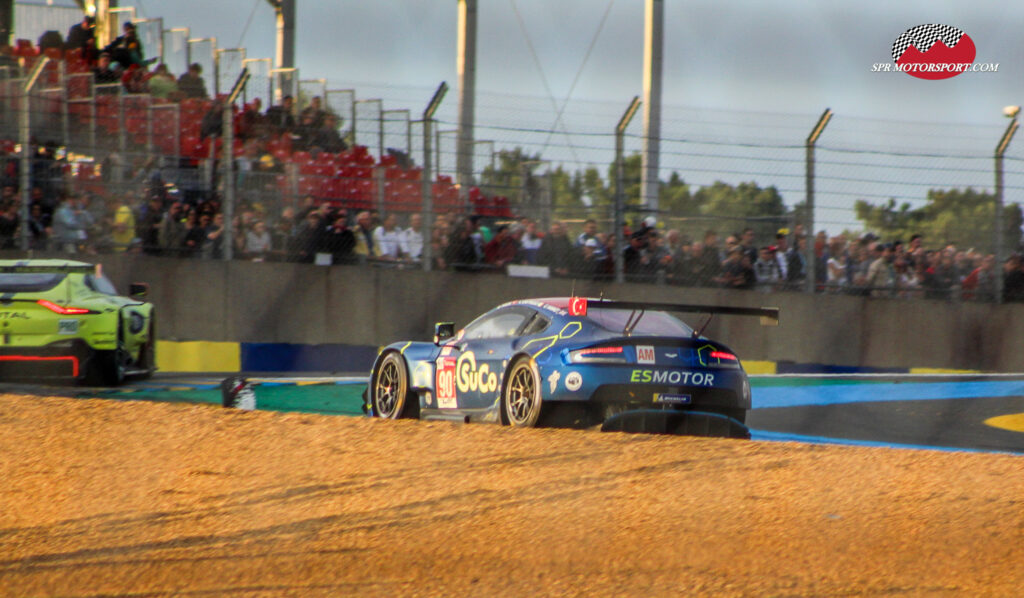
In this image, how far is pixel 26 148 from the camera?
44.2 ft

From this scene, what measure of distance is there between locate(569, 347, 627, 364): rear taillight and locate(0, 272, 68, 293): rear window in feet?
17.1

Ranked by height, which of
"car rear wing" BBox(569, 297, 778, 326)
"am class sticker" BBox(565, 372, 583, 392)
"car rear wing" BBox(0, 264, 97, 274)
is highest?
"car rear wing" BBox(0, 264, 97, 274)

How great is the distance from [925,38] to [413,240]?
18.8 feet

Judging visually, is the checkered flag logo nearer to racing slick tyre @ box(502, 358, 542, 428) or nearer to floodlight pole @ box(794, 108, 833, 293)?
floodlight pole @ box(794, 108, 833, 293)

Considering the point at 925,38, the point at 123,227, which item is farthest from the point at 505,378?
the point at 123,227

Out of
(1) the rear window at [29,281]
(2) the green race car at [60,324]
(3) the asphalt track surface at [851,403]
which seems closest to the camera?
(3) the asphalt track surface at [851,403]

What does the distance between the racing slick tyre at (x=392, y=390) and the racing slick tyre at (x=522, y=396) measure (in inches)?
46.6

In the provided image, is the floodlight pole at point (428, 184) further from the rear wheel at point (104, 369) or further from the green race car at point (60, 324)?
the rear wheel at point (104, 369)

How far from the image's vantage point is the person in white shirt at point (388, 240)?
45.6ft

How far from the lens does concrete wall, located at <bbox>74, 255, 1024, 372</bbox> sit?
13914mm

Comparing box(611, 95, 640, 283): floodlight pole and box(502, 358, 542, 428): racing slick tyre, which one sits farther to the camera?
box(611, 95, 640, 283): floodlight pole

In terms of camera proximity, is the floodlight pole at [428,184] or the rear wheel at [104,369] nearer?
the rear wheel at [104,369]

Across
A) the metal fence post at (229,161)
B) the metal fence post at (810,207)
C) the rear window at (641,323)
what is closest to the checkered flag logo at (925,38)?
the metal fence post at (810,207)

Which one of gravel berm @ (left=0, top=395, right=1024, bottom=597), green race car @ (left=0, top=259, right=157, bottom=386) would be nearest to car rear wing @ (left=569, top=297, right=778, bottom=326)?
gravel berm @ (left=0, top=395, right=1024, bottom=597)
